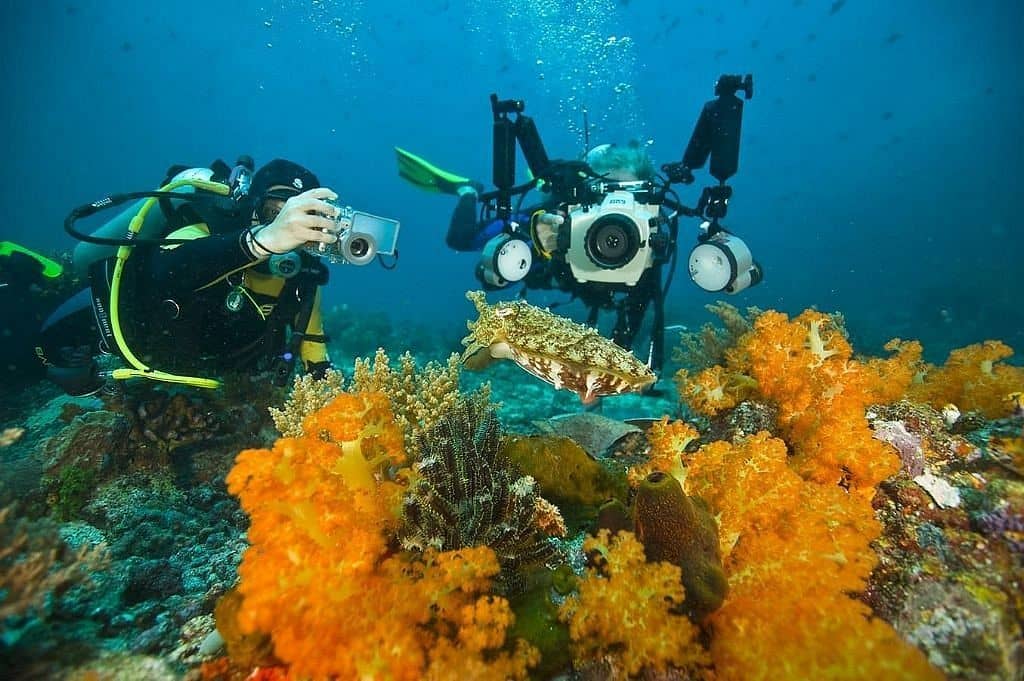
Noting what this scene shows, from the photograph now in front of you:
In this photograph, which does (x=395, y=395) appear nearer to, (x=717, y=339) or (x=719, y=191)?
(x=717, y=339)

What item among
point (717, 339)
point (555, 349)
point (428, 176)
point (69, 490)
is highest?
point (428, 176)

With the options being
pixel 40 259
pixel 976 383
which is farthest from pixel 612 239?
pixel 40 259

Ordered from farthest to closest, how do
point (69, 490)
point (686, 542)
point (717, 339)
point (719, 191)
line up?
1. point (719, 191)
2. point (717, 339)
3. point (69, 490)
4. point (686, 542)

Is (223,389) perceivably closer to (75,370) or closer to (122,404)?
(122,404)

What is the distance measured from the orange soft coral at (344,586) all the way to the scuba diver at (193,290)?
7.36ft

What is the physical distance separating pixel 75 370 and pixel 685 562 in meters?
5.85

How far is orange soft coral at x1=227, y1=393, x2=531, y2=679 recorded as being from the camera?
1.51 metres

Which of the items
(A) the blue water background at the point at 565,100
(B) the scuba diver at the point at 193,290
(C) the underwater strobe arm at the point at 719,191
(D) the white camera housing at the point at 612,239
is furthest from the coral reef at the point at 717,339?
(A) the blue water background at the point at 565,100

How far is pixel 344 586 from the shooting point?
1640mm

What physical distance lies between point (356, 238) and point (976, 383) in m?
4.90

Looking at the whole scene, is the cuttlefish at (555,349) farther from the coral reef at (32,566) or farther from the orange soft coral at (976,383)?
the orange soft coral at (976,383)

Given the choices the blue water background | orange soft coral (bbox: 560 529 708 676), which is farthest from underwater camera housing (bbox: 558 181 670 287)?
the blue water background

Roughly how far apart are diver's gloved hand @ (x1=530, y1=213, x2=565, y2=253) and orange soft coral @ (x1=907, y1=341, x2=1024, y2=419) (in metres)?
3.60

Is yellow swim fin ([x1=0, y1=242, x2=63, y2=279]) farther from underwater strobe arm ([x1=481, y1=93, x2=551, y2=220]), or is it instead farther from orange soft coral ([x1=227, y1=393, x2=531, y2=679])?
orange soft coral ([x1=227, y1=393, x2=531, y2=679])
